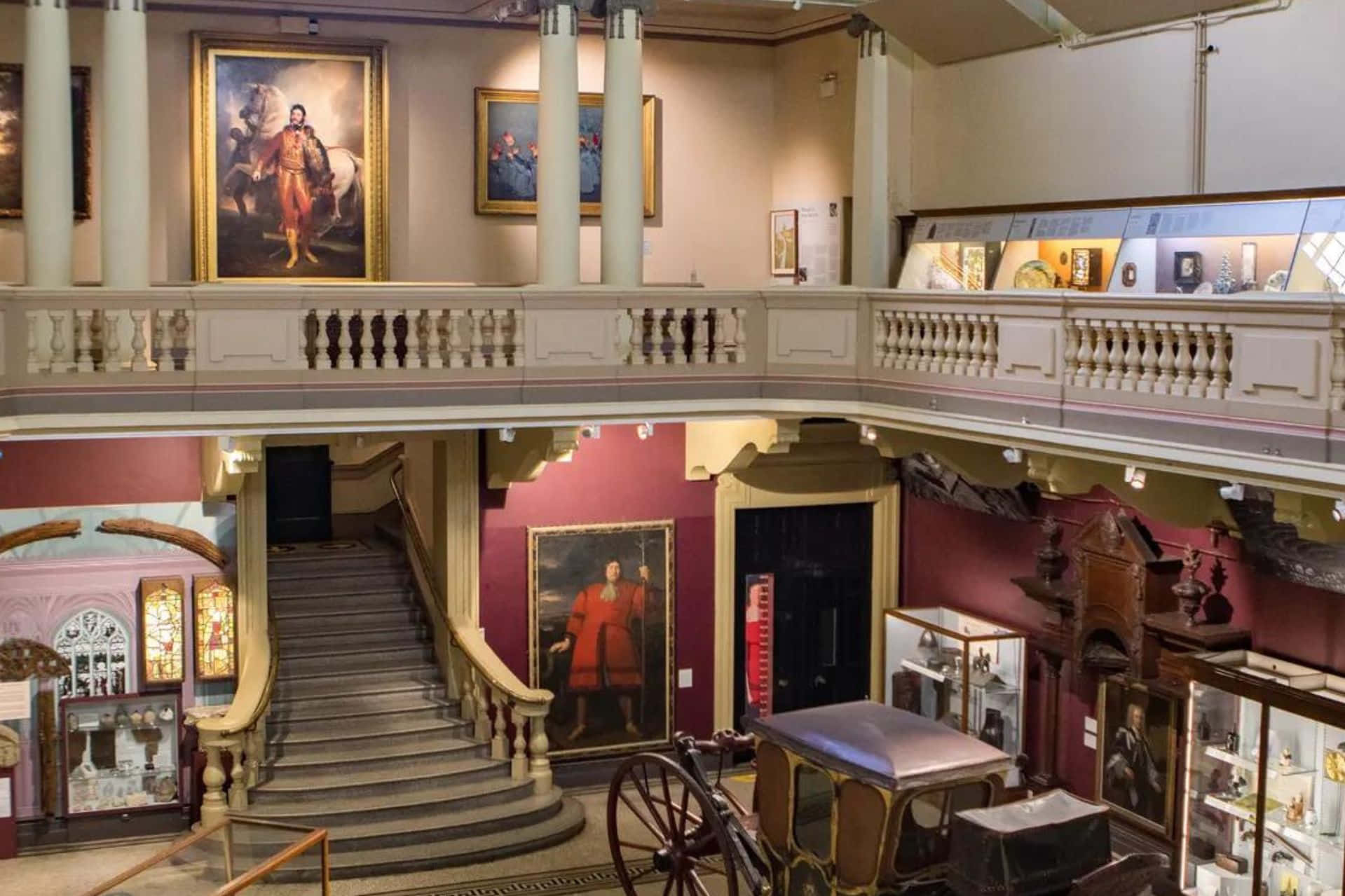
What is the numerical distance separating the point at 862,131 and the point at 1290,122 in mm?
4555

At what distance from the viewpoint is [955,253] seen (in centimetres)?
1506

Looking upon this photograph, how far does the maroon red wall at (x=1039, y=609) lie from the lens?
12.6 metres

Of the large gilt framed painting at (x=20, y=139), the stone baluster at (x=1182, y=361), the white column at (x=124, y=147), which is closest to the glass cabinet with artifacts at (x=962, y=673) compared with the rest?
the stone baluster at (x=1182, y=361)

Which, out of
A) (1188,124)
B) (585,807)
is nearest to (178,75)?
(585,807)

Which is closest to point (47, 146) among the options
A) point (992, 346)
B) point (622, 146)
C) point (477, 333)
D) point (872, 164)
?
point (477, 333)

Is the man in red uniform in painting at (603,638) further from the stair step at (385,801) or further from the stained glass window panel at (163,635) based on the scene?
the stained glass window panel at (163,635)

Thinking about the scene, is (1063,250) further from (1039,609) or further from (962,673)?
(962,673)

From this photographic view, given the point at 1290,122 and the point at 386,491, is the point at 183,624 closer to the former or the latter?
the point at 386,491

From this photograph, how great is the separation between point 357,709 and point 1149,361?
8.29 metres

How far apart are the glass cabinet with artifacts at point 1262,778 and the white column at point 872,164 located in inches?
192

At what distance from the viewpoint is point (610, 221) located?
45.7 ft

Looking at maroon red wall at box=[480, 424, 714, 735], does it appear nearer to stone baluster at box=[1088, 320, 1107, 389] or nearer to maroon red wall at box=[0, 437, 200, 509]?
maroon red wall at box=[0, 437, 200, 509]

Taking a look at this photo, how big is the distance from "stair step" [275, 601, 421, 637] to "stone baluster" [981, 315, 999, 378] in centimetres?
706

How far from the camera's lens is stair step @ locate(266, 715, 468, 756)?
15289 millimetres
